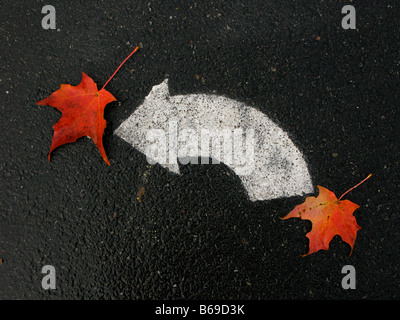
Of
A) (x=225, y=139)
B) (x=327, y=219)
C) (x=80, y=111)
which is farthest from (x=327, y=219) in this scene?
(x=80, y=111)

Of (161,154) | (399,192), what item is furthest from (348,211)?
(161,154)

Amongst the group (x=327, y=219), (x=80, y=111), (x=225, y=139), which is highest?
(x=80, y=111)

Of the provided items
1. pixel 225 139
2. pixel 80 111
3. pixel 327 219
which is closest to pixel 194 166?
pixel 225 139

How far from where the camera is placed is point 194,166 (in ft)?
7.61

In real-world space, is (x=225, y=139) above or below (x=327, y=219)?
above

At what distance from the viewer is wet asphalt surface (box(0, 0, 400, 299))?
7.48ft

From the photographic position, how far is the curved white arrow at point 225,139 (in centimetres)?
231

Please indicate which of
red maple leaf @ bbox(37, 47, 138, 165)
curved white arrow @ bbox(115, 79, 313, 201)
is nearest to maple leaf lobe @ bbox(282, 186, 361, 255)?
curved white arrow @ bbox(115, 79, 313, 201)

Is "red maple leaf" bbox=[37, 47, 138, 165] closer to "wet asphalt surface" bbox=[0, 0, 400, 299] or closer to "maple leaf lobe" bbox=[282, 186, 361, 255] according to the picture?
"wet asphalt surface" bbox=[0, 0, 400, 299]

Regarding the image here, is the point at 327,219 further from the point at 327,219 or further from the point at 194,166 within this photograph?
the point at 194,166

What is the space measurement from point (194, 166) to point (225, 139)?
28 cm

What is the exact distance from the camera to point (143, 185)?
2.30 m

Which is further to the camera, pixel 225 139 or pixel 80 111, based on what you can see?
pixel 225 139
